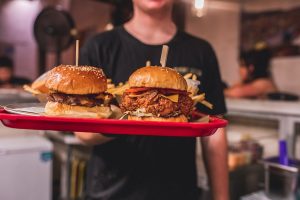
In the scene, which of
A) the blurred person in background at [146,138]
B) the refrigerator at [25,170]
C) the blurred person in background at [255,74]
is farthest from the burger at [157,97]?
the blurred person in background at [255,74]

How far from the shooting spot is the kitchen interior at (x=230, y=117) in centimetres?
261

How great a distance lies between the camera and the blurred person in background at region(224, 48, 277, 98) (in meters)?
4.77

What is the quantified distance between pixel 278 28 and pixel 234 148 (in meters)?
2.87

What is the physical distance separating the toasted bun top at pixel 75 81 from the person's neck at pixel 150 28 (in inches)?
19.1

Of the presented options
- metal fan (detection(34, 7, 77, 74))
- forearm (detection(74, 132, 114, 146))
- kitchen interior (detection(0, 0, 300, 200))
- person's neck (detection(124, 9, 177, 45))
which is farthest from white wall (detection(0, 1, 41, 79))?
forearm (detection(74, 132, 114, 146))

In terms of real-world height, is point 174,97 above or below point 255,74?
below

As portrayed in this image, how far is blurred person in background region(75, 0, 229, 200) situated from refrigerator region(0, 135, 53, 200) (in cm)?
155

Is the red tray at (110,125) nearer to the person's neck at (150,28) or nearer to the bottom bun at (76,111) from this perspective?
the bottom bun at (76,111)

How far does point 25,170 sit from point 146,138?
1.90m

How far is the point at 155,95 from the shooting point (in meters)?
1.20

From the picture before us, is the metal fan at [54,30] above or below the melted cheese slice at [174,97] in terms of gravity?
above

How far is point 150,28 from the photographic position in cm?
167

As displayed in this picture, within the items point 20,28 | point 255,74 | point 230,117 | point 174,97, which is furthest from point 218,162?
point 20,28

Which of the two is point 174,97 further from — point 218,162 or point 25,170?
point 25,170
